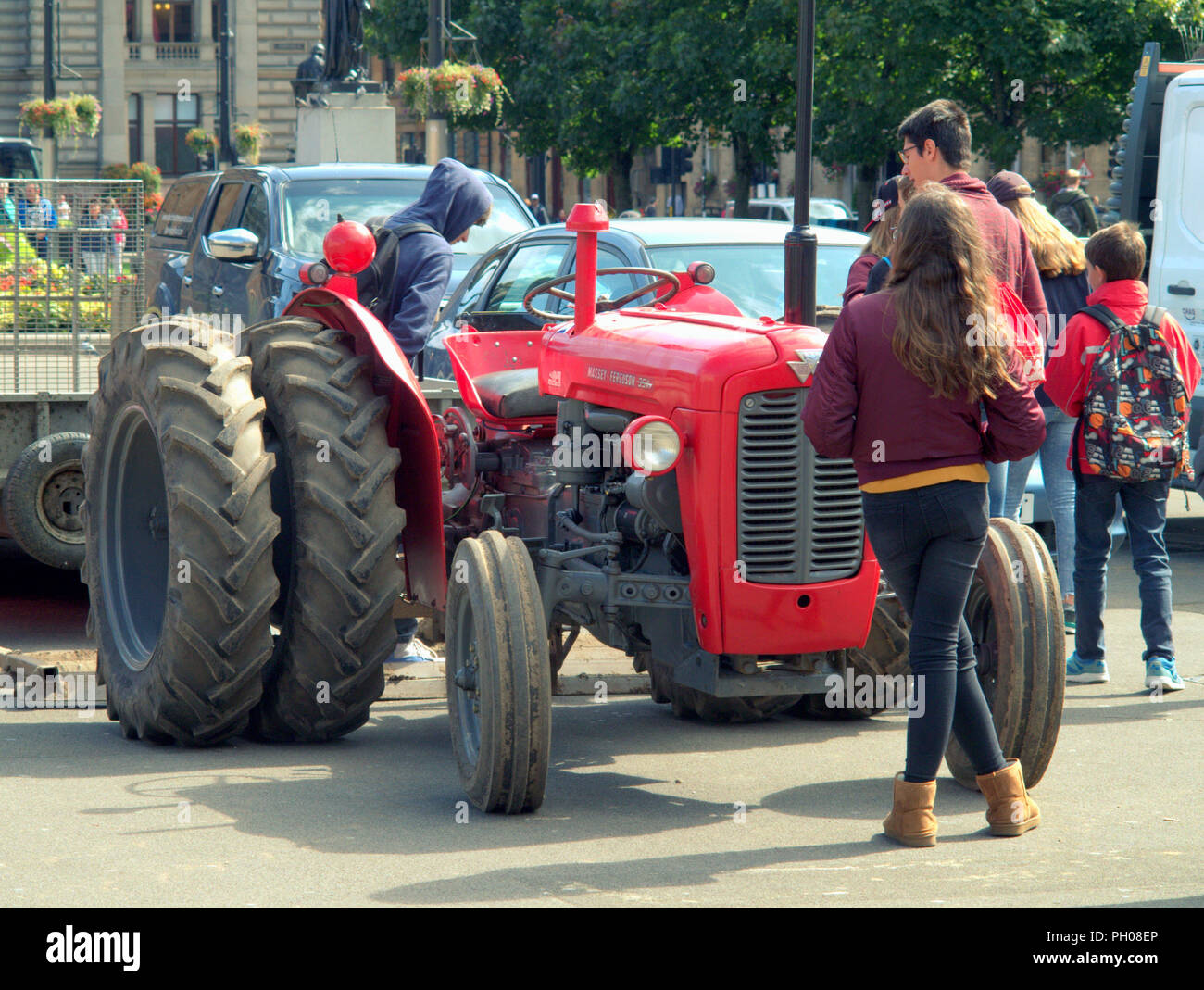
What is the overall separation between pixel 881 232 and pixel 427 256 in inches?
71.9

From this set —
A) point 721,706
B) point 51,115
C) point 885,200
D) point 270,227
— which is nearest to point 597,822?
point 721,706

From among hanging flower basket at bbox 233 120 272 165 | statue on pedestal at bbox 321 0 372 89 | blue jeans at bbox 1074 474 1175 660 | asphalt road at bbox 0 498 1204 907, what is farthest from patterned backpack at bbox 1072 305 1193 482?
hanging flower basket at bbox 233 120 272 165

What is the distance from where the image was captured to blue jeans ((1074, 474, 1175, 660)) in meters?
7.50

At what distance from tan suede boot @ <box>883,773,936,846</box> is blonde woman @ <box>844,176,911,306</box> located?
1.94m

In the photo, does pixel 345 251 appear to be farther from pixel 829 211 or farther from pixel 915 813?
pixel 829 211

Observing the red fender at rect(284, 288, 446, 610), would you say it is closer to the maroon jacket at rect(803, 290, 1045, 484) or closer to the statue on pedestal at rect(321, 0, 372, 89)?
the maroon jacket at rect(803, 290, 1045, 484)

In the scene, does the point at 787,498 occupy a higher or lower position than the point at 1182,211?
lower

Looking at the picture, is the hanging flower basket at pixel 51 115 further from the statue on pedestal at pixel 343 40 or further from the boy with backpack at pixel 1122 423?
the boy with backpack at pixel 1122 423

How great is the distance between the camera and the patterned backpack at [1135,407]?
24.0 feet

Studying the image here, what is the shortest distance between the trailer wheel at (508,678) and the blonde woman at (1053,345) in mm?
3541

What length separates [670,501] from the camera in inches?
212

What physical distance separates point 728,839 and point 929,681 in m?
0.76

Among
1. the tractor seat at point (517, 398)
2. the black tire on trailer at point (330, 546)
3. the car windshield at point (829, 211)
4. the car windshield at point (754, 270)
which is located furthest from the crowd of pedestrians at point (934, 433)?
the car windshield at point (829, 211)

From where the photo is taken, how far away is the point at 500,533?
575 cm
